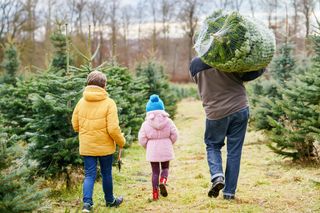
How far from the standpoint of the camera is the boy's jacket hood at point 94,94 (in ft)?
18.2

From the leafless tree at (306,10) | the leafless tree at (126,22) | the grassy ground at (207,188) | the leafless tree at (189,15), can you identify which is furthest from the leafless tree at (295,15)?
the grassy ground at (207,188)

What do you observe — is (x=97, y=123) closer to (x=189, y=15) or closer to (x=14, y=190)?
(x=14, y=190)

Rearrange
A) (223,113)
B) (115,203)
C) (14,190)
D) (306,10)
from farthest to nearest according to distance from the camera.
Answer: (306,10) → (115,203) → (223,113) → (14,190)

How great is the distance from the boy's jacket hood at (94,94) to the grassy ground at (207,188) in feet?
4.31

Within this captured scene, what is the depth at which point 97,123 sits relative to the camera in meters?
5.56

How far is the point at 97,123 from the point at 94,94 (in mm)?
339

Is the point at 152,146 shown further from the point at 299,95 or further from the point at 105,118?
the point at 299,95

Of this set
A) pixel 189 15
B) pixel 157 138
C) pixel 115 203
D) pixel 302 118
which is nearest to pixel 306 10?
pixel 189 15

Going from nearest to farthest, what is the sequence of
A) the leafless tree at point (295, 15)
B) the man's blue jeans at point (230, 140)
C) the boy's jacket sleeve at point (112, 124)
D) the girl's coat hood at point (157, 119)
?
the boy's jacket sleeve at point (112, 124), the man's blue jeans at point (230, 140), the girl's coat hood at point (157, 119), the leafless tree at point (295, 15)

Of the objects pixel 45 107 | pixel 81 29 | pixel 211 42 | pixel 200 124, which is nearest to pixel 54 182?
pixel 45 107

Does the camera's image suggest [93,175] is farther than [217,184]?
No

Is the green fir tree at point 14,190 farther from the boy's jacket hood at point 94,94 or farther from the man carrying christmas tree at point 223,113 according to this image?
the man carrying christmas tree at point 223,113

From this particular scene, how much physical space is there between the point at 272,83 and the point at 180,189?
8033 mm

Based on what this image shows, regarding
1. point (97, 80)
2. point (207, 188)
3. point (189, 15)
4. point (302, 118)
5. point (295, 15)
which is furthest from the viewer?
point (189, 15)
